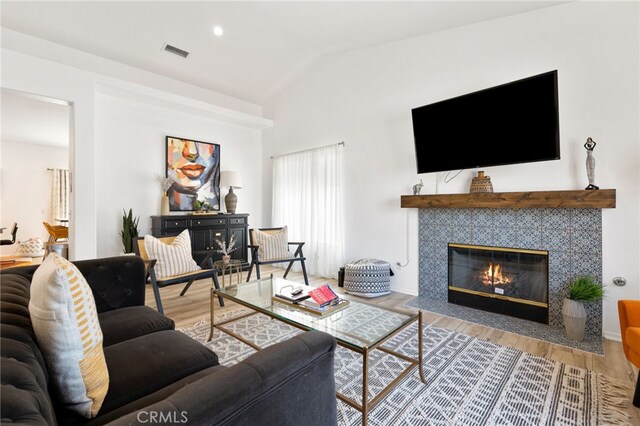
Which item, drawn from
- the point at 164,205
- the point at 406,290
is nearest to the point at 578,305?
the point at 406,290

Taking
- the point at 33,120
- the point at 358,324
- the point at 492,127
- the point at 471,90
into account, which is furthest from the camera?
the point at 33,120

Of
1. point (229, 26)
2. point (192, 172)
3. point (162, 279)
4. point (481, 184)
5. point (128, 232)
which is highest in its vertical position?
point (229, 26)

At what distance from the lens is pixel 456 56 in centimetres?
329

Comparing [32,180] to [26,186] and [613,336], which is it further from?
[613,336]

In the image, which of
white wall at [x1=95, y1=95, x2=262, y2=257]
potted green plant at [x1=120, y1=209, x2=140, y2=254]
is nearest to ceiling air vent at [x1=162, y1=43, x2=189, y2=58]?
white wall at [x1=95, y1=95, x2=262, y2=257]

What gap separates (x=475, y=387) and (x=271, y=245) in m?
2.81

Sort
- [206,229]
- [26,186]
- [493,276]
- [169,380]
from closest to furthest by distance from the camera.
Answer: [169,380] → [493,276] → [206,229] → [26,186]

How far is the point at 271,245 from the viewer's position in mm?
4012

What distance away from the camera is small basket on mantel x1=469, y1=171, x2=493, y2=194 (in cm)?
298

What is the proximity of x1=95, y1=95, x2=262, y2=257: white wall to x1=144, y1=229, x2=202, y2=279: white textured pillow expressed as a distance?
1600mm

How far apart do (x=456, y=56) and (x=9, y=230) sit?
367 inches

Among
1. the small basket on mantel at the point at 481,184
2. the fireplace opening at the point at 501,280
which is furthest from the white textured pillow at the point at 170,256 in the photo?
the small basket on mantel at the point at 481,184

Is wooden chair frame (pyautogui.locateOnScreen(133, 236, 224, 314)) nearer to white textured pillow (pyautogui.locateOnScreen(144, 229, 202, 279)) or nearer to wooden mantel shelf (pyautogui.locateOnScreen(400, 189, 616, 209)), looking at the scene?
white textured pillow (pyautogui.locateOnScreen(144, 229, 202, 279))

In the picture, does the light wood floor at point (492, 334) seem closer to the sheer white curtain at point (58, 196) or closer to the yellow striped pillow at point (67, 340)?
the yellow striped pillow at point (67, 340)
